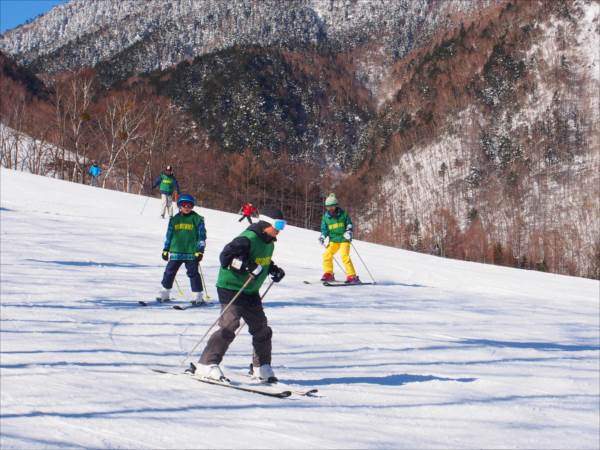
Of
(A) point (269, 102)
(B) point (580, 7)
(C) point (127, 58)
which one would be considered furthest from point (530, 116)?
(C) point (127, 58)

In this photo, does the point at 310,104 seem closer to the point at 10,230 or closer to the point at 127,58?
the point at 127,58

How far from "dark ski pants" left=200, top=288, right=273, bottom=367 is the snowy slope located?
32 cm

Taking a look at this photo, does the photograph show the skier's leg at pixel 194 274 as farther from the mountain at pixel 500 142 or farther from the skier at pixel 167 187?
the mountain at pixel 500 142

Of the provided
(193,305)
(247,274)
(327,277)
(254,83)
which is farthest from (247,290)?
(254,83)

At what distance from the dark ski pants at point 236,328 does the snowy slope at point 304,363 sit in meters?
0.32

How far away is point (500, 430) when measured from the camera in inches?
239

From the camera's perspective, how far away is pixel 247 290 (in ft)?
21.0

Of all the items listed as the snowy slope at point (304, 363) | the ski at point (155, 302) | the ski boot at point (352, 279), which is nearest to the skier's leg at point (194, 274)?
the ski at point (155, 302)

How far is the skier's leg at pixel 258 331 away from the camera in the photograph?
6.39 meters

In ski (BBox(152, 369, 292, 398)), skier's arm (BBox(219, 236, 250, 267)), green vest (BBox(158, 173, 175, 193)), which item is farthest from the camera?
green vest (BBox(158, 173, 175, 193))

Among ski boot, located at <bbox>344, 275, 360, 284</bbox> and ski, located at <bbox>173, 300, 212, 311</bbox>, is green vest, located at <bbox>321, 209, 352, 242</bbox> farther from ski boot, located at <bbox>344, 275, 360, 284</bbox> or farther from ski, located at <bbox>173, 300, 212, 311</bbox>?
ski, located at <bbox>173, 300, 212, 311</bbox>

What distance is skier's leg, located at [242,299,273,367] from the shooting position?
639cm

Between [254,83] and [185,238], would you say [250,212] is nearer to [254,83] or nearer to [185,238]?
[185,238]

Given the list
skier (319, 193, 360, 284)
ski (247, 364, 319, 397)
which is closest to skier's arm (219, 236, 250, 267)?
ski (247, 364, 319, 397)
